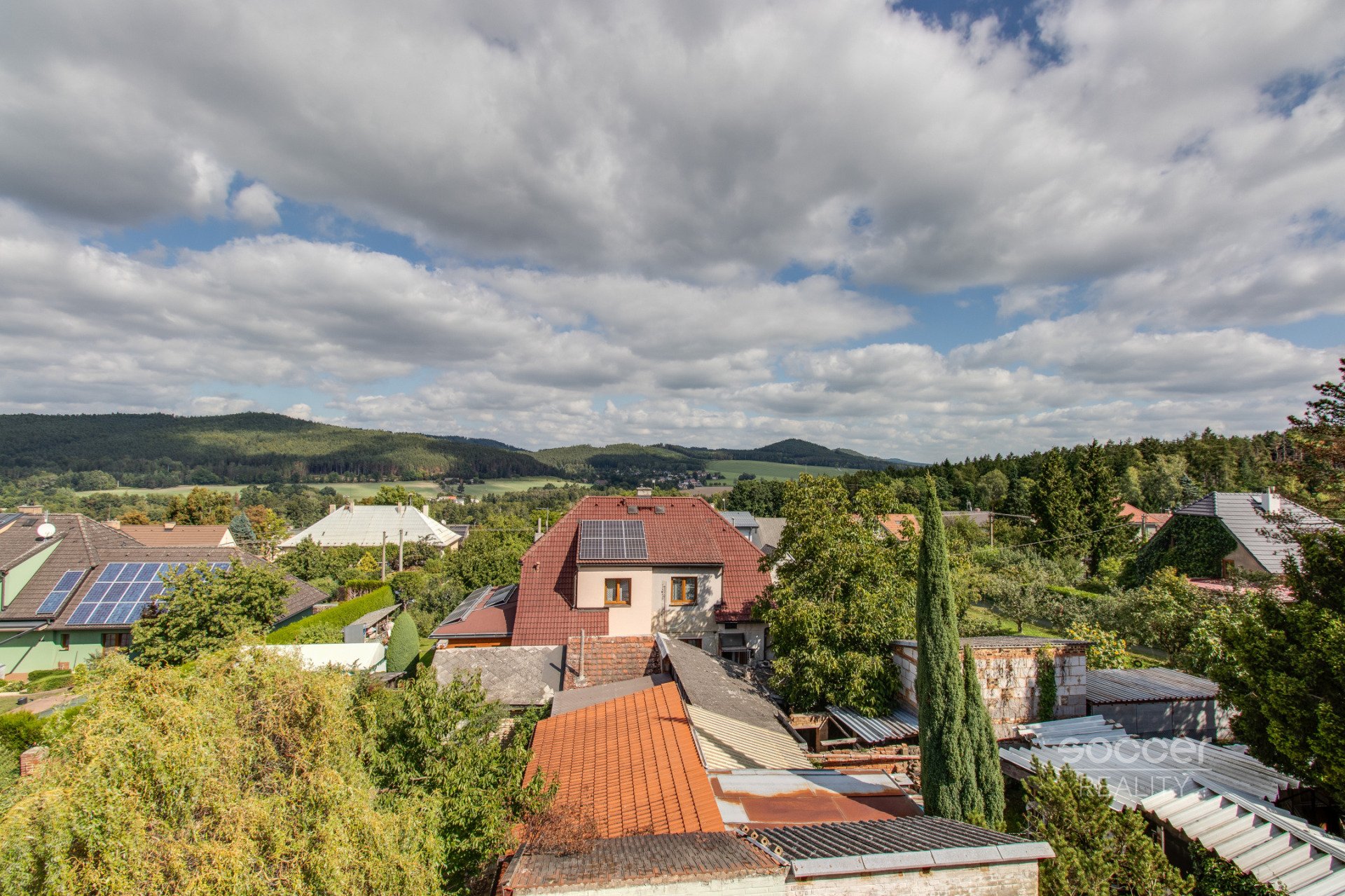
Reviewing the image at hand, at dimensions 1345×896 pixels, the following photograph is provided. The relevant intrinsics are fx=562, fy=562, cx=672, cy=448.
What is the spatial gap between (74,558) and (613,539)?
1138 inches

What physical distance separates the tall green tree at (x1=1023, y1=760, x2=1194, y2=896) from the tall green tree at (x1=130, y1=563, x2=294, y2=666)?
23815 mm

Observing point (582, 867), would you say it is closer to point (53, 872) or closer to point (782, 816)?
point (782, 816)

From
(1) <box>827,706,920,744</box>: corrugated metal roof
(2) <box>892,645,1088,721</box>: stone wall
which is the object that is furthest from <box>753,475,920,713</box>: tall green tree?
(2) <box>892,645,1088,721</box>: stone wall

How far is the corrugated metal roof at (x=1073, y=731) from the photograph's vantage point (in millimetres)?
11680

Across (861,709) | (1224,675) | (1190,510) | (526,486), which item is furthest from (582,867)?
(526,486)

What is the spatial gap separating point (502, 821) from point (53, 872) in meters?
4.41

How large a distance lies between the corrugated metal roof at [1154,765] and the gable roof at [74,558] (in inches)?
1070

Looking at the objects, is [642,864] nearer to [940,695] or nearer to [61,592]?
[940,695]

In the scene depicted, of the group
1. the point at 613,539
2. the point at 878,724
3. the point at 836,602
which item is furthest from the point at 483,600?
the point at 878,724

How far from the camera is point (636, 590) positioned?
22.4m

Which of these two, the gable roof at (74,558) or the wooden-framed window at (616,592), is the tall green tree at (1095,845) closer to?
the wooden-framed window at (616,592)

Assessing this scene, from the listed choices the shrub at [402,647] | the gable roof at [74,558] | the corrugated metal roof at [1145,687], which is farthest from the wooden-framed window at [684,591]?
the gable roof at [74,558]

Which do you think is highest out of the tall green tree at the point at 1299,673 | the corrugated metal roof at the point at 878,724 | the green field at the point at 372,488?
the tall green tree at the point at 1299,673

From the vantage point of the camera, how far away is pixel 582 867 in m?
6.25
